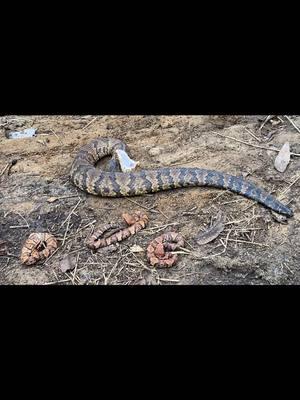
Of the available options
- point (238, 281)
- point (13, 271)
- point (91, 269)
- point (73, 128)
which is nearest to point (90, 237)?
point (91, 269)

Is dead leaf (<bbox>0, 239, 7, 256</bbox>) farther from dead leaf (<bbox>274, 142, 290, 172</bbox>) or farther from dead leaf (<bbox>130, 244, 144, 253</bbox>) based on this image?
dead leaf (<bbox>274, 142, 290, 172</bbox>)

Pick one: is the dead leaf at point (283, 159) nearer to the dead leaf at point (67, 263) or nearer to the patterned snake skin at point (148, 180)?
the patterned snake skin at point (148, 180)

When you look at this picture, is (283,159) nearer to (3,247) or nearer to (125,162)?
(125,162)

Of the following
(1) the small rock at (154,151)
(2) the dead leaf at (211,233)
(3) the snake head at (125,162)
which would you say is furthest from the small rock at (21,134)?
(2) the dead leaf at (211,233)

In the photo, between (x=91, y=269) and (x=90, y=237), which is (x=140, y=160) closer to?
(x=90, y=237)

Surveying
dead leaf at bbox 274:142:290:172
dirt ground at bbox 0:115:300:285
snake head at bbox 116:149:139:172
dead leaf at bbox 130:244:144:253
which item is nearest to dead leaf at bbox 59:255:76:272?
dirt ground at bbox 0:115:300:285

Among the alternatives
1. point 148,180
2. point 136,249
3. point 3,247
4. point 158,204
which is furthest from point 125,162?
point 3,247
